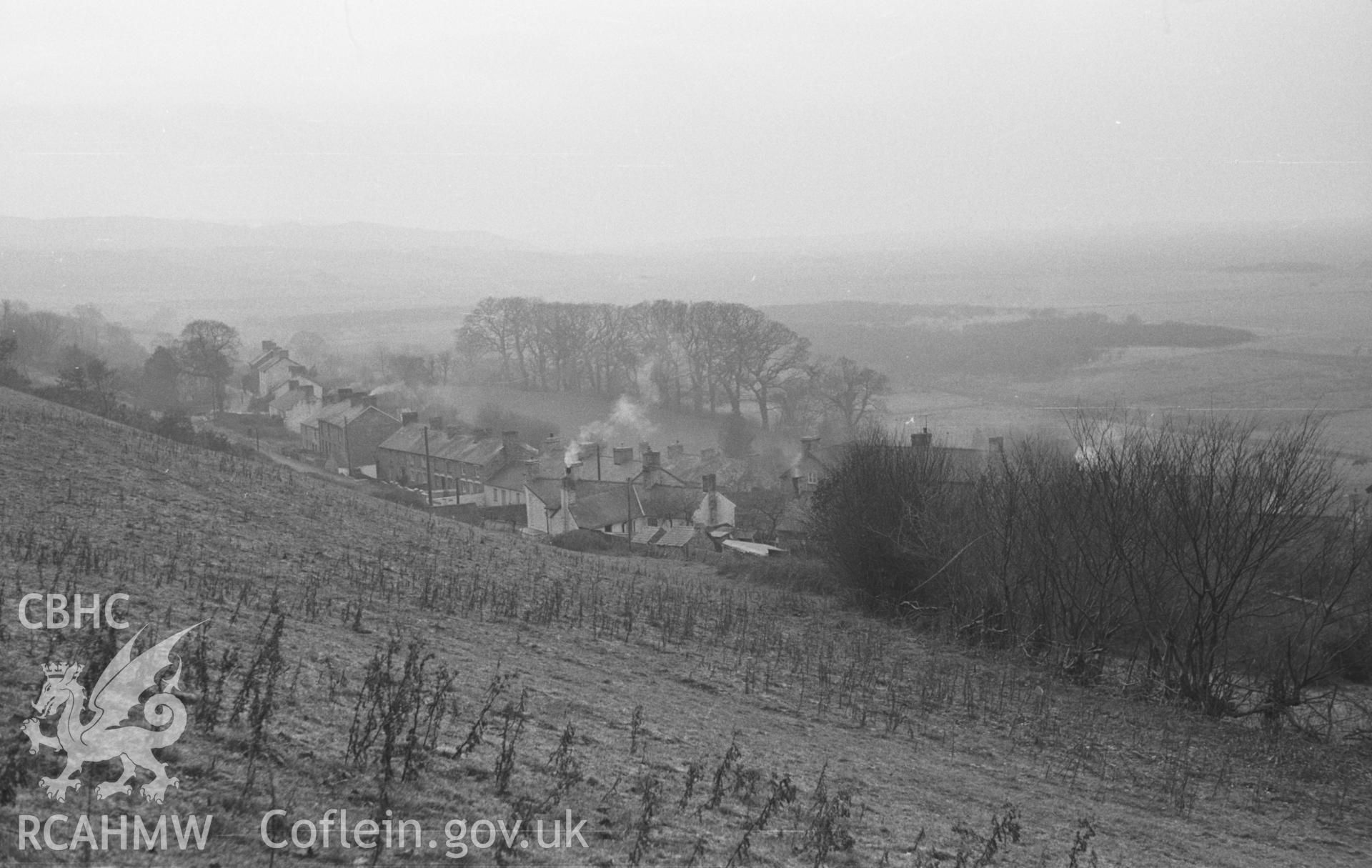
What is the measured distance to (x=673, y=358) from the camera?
55.7m

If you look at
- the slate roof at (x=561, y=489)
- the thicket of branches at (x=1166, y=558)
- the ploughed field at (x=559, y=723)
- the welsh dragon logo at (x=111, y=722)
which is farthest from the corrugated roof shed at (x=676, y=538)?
the welsh dragon logo at (x=111, y=722)

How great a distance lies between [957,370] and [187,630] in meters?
52.7

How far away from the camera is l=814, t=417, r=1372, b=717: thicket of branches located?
522 inches

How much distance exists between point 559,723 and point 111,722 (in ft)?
9.84

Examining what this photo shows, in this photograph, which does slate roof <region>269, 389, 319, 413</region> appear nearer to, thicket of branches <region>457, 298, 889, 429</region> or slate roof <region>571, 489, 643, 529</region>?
thicket of branches <region>457, 298, 889, 429</region>

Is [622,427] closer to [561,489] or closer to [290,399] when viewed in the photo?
[561,489]

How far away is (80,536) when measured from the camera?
10.8 meters

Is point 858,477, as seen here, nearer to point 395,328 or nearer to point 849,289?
point 395,328

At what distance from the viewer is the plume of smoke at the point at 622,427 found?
49.3m

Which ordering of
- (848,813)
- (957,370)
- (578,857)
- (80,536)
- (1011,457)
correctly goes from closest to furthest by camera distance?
(578,857) < (848,813) < (80,536) < (1011,457) < (957,370)

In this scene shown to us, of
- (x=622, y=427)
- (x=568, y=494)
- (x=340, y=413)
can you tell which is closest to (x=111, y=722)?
(x=568, y=494)

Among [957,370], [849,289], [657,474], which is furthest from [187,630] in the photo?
[849,289]

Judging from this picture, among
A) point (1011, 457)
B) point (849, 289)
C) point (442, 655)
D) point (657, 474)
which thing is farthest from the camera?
point (849, 289)

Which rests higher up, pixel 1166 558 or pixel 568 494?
pixel 1166 558
